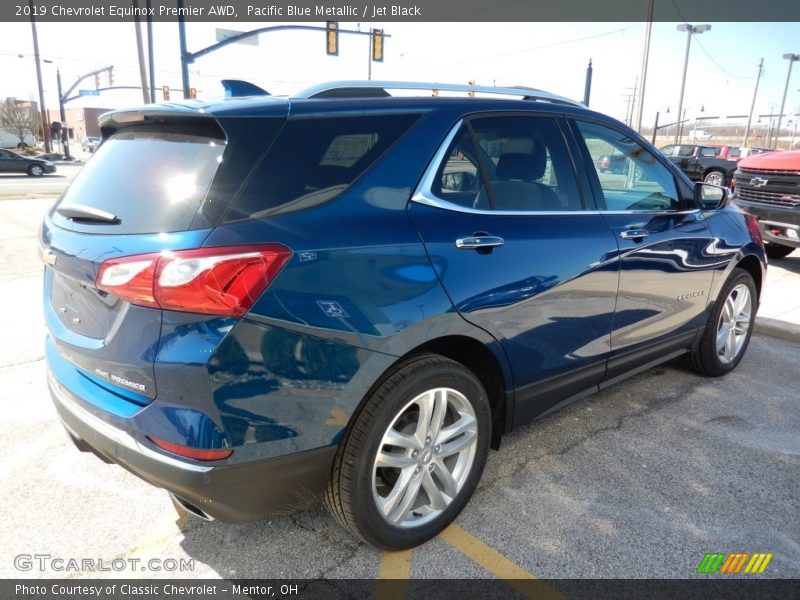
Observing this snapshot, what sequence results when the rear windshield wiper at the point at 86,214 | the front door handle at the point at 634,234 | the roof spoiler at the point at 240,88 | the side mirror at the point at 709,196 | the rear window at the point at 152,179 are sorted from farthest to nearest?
the side mirror at the point at 709,196 < the front door handle at the point at 634,234 < the roof spoiler at the point at 240,88 < the rear windshield wiper at the point at 86,214 < the rear window at the point at 152,179

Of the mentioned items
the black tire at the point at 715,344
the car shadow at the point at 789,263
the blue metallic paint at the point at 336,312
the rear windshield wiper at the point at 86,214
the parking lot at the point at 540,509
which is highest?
the rear windshield wiper at the point at 86,214

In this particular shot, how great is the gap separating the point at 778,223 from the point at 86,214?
7503 millimetres

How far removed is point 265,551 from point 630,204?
2634 mm

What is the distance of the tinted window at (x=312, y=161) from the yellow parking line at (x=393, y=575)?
143cm

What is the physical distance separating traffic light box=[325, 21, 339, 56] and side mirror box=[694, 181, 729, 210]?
702 inches

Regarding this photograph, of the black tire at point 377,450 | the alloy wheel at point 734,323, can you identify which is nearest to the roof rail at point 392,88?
the black tire at point 377,450

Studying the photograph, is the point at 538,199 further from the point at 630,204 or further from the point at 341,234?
the point at 341,234

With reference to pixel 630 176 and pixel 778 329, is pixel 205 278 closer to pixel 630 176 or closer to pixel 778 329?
pixel 630 176

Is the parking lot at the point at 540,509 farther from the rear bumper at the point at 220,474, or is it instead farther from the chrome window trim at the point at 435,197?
the chrome window trim at the point at 435,197

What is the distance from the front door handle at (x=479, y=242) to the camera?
232 centimetres

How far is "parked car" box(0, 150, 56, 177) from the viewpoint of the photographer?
93.8 ft

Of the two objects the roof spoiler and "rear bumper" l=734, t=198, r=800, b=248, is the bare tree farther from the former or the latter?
the roof spoiler

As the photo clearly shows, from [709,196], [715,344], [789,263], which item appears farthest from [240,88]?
[789,263]

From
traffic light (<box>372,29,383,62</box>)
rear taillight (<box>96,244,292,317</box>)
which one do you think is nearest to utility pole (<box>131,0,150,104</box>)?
traffic light (<box>372,29,383,62</box>)
